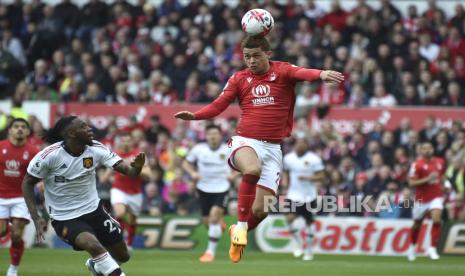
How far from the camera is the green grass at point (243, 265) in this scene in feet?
55.5

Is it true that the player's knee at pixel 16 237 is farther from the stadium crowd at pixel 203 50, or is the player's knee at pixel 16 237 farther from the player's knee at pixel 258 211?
the stadium crowd at pixel 203 50

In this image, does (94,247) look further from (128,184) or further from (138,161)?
(128,184)

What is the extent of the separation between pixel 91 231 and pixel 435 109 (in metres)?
13.7

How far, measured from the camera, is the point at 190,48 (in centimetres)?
2736

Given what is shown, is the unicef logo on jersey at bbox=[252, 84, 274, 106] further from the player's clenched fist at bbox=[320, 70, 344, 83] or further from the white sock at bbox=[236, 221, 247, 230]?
the white sock at bbox=[236, 221, 247, 230]

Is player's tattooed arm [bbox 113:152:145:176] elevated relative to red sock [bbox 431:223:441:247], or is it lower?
elevated

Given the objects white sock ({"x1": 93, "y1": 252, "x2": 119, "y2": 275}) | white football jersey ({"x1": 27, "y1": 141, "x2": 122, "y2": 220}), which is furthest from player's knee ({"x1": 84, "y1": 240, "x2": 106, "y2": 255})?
white football jersey ({"x1": 27, "y1": 141, "x2": 122, "y2": 220})

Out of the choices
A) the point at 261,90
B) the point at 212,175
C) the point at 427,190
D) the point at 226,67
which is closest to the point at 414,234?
the point at 427,190

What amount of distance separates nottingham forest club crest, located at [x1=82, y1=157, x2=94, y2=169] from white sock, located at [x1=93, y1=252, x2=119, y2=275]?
1.29m

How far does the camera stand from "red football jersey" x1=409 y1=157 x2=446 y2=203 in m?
21.0

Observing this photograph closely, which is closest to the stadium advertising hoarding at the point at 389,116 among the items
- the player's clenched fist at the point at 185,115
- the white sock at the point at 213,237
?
the white sock at the point at 213,237

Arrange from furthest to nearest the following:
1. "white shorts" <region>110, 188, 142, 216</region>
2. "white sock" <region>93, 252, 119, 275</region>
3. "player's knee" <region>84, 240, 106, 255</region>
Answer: "white shorts" <region>110, 188, 142, 216</region> → "player's knee" <region>84, 240, 106, 255</region> → "white sock" <region>93, 252, 119, 275</region>

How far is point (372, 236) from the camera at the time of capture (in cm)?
2303

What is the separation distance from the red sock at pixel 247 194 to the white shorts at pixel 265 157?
11.9 inches
